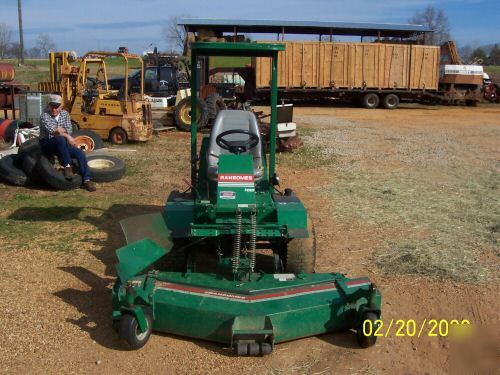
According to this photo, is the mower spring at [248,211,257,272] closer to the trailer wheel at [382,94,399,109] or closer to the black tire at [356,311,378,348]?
the black tire at [356,311,378,348]

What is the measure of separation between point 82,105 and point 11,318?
9.65 m

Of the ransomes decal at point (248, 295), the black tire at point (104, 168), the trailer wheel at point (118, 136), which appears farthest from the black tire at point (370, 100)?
the ransomes decal at point (248, 295)

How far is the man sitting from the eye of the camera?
330 inches

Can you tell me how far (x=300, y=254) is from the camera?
16.1 feet

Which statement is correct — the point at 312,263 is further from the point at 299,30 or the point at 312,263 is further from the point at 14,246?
the point at 299,30

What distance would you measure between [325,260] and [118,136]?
8.47 meters

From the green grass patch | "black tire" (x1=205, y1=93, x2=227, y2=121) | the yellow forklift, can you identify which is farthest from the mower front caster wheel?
"black tire" (x1=205, y1=93, x2=227, y2=121)

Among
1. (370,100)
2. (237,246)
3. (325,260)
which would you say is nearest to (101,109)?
(325,260)

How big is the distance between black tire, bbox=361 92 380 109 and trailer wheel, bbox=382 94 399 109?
15.6 inches

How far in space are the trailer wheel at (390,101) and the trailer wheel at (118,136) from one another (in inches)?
591

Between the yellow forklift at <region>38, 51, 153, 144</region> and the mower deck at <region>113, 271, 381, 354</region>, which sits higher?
the yellow forklift at <region>38, 51, 153, 144</region>

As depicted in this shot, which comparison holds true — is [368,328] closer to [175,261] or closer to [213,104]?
[175,261]

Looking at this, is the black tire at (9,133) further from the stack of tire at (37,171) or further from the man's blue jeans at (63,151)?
the man's blue jeans at (63,151)

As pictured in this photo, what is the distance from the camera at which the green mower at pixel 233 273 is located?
3998 mm
